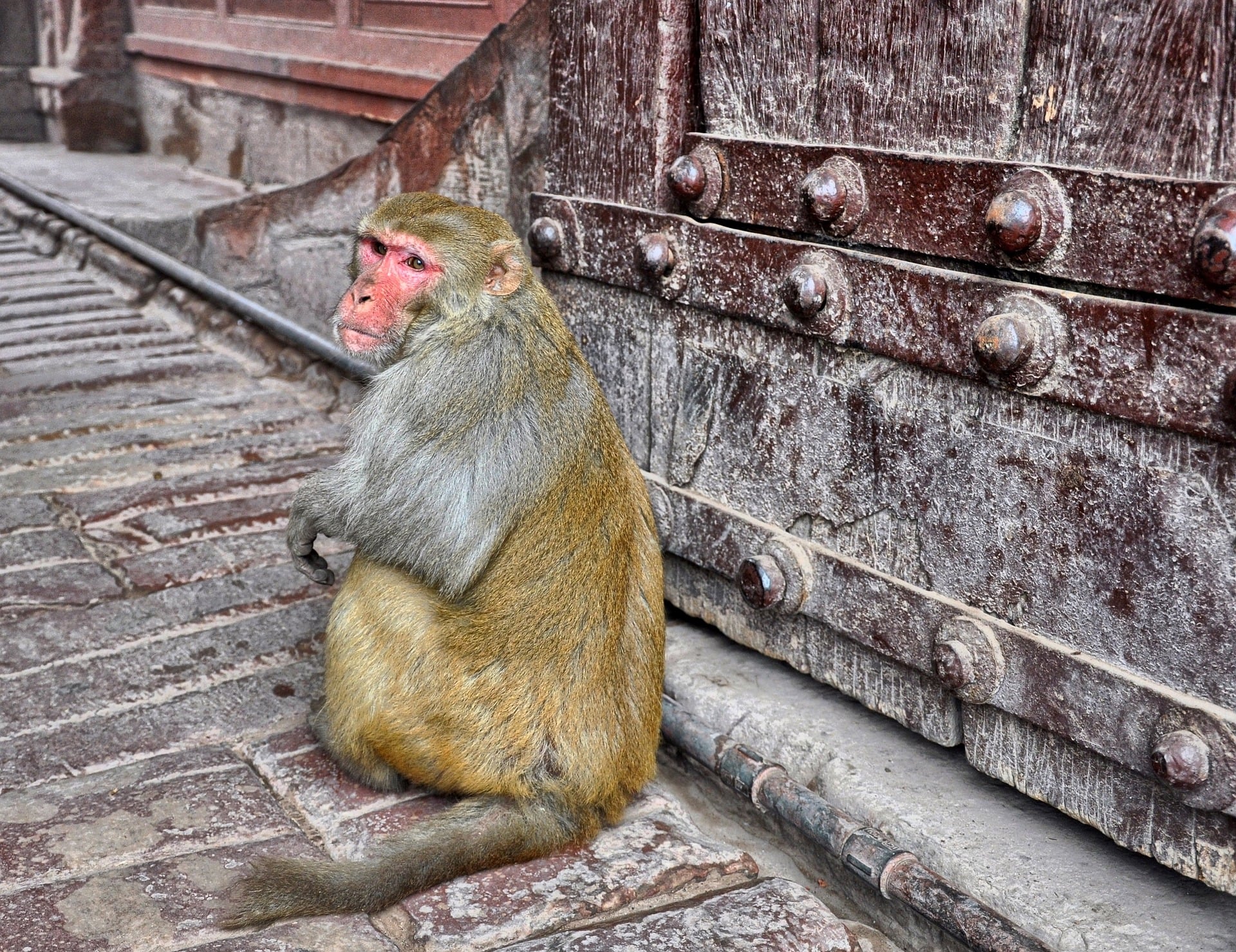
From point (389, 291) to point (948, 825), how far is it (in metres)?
1.43

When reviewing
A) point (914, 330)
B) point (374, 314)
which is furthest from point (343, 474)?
point (914, 330)

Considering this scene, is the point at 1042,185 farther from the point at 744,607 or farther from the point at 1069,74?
the point at 744,607

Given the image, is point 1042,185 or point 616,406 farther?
point 616,406

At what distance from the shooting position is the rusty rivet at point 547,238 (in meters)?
3.03

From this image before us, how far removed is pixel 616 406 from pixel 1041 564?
119 centimetres

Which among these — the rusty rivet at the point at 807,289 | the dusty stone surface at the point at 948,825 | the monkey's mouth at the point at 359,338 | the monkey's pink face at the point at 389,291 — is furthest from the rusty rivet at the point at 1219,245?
the monkey's mouth at the point at 359,338

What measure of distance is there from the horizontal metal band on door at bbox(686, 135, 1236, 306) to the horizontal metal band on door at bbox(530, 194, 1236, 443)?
Answer: 1.4 inches

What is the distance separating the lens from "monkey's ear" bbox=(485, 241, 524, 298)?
250 centimetres

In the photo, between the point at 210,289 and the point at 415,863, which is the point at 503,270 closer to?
the point at 415,863

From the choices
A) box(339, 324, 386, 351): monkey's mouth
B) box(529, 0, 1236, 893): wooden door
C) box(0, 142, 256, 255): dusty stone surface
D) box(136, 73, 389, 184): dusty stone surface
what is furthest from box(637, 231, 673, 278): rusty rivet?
box(0, 142, 256, 255): dusty stone surface

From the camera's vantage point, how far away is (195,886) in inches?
85.0

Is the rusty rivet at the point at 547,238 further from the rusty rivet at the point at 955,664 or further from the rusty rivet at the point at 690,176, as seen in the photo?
the rusty rivet at the point at 955,664

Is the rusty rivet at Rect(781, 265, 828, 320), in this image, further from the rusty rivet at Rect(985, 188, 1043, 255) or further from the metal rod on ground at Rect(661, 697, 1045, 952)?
the metal rod on ground at Rect(661, 697, 1045, 952)

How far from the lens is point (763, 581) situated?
2.58 m
